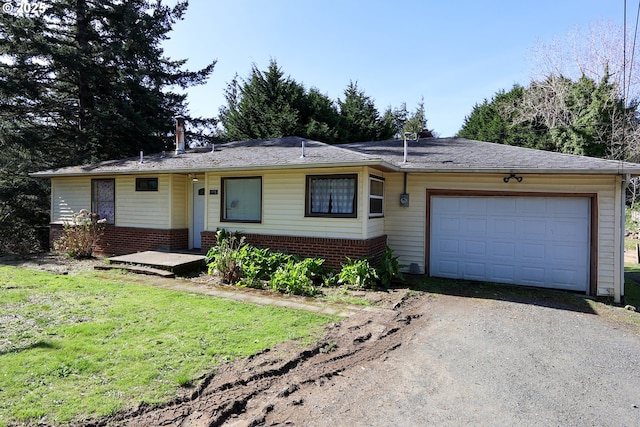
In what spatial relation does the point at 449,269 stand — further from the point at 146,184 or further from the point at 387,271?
the point at 146,184

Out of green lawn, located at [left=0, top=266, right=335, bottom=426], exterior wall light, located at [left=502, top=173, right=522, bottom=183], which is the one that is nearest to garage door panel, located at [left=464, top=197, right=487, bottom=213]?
exterior wall light, located at [left=502, top=173, right=522, bottom=183]

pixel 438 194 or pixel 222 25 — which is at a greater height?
pixel 222 25

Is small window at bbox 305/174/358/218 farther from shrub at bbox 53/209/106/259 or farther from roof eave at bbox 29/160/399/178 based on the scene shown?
shrub at bbox 53/209/106/259

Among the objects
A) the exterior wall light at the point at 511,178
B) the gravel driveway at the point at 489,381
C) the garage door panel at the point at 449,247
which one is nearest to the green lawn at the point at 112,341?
the gravel driveway at the point at 489,381

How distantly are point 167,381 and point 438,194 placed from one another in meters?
7.18

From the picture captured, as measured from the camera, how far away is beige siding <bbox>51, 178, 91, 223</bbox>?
1182 cm

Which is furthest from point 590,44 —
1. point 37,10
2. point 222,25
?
point 37,10

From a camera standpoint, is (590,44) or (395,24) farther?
(590,44)

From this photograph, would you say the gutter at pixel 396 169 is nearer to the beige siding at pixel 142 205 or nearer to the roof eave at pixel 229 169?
the roof eave at pixel 229 169

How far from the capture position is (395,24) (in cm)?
1120

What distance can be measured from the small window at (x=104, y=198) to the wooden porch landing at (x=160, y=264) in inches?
104

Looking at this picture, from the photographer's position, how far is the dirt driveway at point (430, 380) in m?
2.91

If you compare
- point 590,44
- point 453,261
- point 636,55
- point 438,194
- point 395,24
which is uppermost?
point 590,44

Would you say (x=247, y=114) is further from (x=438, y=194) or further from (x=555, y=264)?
(x=555, y=264)
